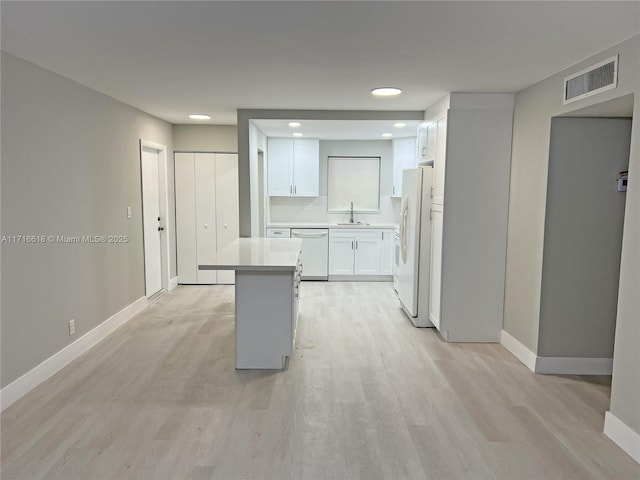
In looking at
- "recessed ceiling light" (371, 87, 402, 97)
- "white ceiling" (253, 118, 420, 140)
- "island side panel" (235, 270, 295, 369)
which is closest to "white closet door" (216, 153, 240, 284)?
"white ceiling" (253, 118, 420, 140)

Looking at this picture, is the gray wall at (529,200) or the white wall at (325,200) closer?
the gray wall at (529,200)

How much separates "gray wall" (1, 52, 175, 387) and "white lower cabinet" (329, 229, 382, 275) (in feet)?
9.95

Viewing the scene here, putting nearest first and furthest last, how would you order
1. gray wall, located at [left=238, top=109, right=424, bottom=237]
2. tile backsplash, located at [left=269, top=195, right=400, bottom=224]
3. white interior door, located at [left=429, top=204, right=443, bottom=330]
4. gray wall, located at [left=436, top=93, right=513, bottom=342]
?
gray wall, located at [left=436, top=93, right=513, bottom=342], white interior door, located at [left=429, top=204, right=443, bottom=330], gray wall, located at [left=238, top=109, right=424, bottom=237], tile backsplash, located at [left=269, top=195, right=400, bottom=224]

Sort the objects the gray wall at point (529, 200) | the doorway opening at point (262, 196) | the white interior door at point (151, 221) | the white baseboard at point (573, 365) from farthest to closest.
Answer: the doorway opening at point (262, 196) < the white interior door at point (151, 221) < the white baseboard at point (573, 365) < the gray wall at point (529, 200)

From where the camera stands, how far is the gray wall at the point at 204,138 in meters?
6.33

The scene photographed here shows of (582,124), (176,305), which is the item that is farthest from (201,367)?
(582,124)

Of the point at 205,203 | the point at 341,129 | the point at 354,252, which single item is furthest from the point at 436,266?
the point at 205,203

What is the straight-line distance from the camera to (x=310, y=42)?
2.54 m

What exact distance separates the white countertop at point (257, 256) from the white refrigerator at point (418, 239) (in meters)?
1.22

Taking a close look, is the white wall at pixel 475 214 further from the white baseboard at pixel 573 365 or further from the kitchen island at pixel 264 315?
the kitchen island at pixel 264 315

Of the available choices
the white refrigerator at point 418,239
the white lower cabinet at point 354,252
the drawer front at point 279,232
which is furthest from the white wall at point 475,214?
the drawer front at point 279,232

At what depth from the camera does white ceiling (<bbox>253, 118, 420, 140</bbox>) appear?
17.0ft

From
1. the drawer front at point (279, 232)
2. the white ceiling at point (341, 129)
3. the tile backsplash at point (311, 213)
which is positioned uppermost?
the white ceiling at point (341, 129)

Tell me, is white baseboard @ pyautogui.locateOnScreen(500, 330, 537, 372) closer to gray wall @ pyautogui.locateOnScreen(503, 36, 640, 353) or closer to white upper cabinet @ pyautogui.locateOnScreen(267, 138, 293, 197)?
gray wall @ pyautogui.locateOnScreen(503, 36, 640, 353)
